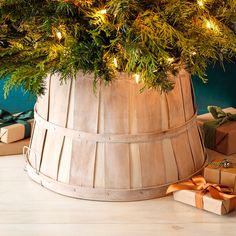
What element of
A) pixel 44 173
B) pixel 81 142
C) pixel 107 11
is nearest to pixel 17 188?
pixel 44 173

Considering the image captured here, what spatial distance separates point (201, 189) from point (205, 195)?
0.05ft

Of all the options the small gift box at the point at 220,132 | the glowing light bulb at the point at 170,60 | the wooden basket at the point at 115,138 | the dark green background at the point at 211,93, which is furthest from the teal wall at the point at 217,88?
the glowing light bulb at the point at 170,60

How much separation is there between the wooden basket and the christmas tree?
0.16 ft

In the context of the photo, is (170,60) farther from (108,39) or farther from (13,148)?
(13,148)

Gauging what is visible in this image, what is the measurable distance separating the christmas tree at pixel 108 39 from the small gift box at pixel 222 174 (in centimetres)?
19

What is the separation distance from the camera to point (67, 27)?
0.94 metres

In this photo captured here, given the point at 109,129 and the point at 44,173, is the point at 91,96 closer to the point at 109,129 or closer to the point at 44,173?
the point at 109,129

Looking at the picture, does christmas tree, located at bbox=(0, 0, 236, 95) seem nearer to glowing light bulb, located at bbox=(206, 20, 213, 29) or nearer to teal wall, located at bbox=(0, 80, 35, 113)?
glowing light bulb, located at bbox=(206, 20, 213, 29)

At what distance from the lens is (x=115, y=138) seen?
0.99 m

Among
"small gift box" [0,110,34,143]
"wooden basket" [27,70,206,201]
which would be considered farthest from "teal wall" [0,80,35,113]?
"wooden basket" [27,70,206,201]

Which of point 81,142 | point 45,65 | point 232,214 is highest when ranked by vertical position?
point 45,65

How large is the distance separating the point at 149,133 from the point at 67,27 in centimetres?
23

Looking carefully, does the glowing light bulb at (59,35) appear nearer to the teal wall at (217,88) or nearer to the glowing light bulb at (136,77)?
the glowing light bulb at (136,77)

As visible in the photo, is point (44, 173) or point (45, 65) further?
point (44, 173)
